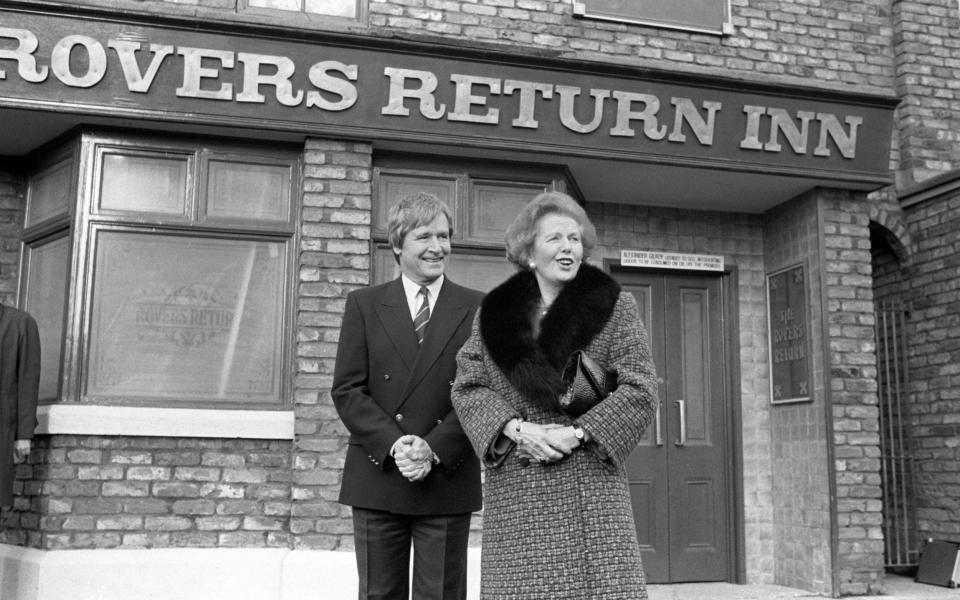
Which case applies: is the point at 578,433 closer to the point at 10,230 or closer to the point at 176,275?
the point at 176,275

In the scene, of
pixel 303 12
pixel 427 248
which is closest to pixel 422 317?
pixel 427 248

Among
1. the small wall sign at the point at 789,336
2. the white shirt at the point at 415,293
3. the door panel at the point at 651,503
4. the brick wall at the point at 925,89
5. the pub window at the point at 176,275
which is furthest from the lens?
the brick wall at the point at 925,89

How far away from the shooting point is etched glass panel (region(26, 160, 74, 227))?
6207 millimetres

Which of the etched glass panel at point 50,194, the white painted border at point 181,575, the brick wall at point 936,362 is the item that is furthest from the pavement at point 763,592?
the etched glass panel at point 50,194

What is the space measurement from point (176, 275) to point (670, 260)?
3744 mm

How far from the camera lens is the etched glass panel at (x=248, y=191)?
6152 mm

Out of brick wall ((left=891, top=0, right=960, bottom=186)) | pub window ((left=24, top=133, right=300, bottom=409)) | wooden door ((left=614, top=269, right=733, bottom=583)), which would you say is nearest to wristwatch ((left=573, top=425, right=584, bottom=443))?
pub window ((left=24, top=133, right=300, bottom=409))

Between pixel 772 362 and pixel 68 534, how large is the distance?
17.0 feet

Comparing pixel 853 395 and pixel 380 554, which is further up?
pixel 853 395

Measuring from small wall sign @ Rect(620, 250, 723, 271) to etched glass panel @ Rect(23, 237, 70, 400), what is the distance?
13.3 ft

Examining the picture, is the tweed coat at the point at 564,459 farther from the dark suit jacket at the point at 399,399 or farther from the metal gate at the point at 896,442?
the metal gate at the point at 896,442

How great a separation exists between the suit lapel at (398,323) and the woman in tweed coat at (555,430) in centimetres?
41

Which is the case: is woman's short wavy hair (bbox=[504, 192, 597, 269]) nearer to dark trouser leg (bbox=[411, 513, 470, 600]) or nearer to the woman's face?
the woman's face

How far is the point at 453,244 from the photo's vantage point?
6.42 m
